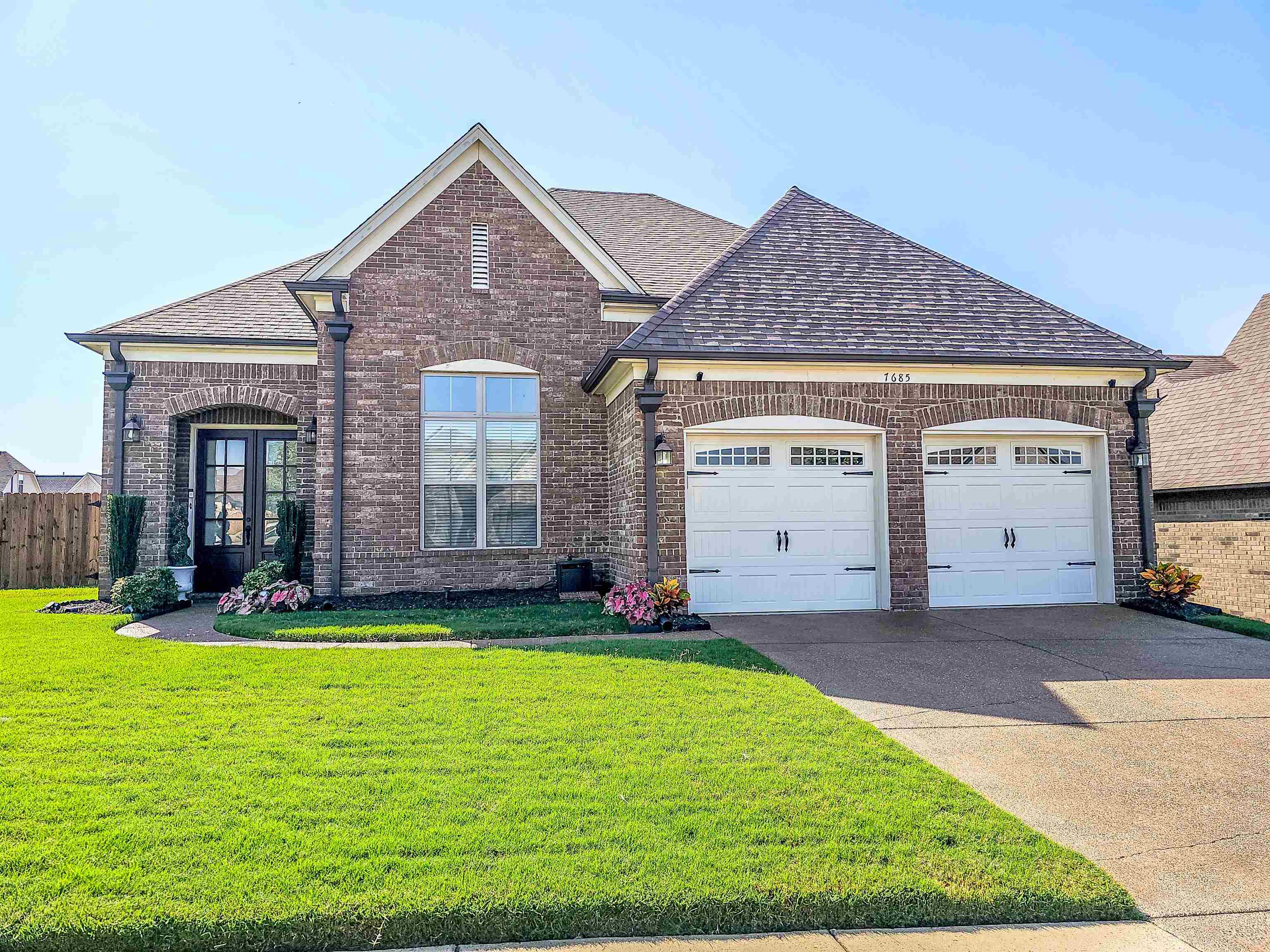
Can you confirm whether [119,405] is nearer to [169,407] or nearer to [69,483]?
[169,407]

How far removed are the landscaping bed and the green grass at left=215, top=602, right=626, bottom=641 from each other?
7.24 metres

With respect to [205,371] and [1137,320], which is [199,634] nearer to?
[205,371]

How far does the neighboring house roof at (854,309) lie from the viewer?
33.2 ft

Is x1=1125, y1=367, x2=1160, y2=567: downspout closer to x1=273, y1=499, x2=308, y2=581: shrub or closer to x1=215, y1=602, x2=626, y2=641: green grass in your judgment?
x1=215, y1=602, x2=626, y2=641: green grass

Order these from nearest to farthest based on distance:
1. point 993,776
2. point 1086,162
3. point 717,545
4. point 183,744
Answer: point 993,776 → point 183,744 → point 717,545 → point 1086,162

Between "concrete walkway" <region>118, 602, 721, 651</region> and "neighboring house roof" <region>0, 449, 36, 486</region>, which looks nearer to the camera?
"concrete walkway" <region>118, 602, 721, 651</region>

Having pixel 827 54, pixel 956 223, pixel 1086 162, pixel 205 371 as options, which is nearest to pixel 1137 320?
pixel 956 223

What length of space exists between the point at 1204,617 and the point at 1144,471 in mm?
2172

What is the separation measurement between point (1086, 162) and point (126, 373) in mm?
17523

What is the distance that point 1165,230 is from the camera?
1642 centimetres

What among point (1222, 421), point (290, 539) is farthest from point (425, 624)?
point (1222, 421)

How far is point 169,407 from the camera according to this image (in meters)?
12.3

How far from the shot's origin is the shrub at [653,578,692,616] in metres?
9.16

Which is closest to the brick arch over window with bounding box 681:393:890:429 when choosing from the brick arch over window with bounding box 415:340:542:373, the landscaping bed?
the brick arch over window with bounding box 415:340:542:373
